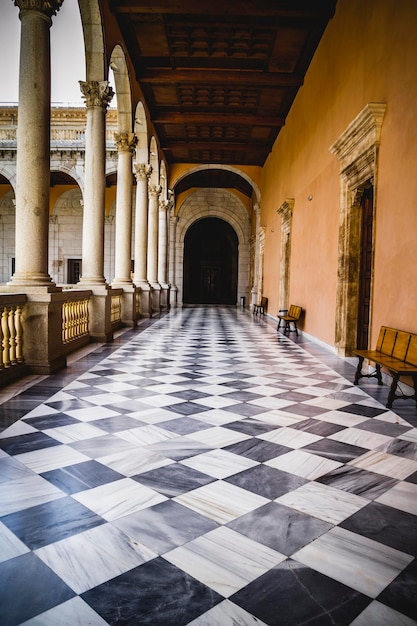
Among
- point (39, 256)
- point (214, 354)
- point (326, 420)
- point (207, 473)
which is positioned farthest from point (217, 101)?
point (207, 473)

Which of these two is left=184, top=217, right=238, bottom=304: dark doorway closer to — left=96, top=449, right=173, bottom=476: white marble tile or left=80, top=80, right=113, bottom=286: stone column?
left=80, top=80, right=113, bottom=286: stone column

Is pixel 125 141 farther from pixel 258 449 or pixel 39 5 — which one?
pixel 258 449

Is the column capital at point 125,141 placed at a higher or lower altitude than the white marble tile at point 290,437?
higher

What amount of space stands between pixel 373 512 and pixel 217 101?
51.9ft

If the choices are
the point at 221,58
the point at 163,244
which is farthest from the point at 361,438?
the point at 163,244

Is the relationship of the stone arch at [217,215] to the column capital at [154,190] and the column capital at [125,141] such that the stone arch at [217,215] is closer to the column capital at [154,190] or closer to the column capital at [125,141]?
the column capital at [154,190]

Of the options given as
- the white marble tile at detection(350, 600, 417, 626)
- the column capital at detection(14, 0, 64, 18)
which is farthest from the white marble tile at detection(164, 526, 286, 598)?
the column capital at detection(14, 0, 64, 18)

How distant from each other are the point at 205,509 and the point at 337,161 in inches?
328

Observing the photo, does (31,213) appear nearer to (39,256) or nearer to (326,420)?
(39,256)

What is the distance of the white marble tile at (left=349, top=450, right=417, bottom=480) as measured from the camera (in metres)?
3.26

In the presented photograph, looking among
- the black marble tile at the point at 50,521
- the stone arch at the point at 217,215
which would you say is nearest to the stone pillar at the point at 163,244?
the stone arch at the point at 217,215

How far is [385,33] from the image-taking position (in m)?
6.74

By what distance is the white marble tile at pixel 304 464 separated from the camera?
3221 mm

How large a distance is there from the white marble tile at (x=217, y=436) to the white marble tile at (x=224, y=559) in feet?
4.44
